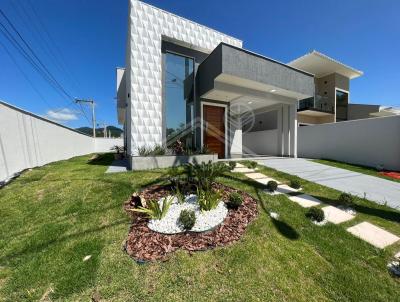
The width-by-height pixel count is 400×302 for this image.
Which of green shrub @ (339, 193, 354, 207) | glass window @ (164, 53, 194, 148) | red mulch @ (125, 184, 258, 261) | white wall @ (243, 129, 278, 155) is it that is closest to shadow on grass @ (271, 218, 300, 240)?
red mulch @ (125, 184, 258, 261)

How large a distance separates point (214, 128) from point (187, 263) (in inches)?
288

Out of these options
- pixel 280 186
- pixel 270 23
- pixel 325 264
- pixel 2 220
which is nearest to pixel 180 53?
pixel 270 23

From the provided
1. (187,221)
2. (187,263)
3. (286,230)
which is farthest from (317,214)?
(187,263)

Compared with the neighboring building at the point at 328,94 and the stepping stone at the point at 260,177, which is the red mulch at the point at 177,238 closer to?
the stepping stone at the point at 260,177

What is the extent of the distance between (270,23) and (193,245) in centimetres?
984

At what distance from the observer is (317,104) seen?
47.9ft

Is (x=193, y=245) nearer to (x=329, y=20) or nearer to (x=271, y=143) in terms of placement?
(x=329, y=20)

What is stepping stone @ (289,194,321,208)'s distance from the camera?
4077 millimetres

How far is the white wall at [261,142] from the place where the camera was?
40.3 feet

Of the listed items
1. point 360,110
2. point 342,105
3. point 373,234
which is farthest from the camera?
point 342,105

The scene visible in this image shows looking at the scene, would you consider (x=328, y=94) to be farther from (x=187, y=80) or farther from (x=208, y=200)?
(x=208, y=200)

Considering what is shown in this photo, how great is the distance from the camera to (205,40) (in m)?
8.09

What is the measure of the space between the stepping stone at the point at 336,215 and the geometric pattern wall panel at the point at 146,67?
18.8 feet

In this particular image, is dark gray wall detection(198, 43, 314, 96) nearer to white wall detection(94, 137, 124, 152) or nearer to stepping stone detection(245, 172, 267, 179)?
stepping stone detection(245, 172, 267, 179)
